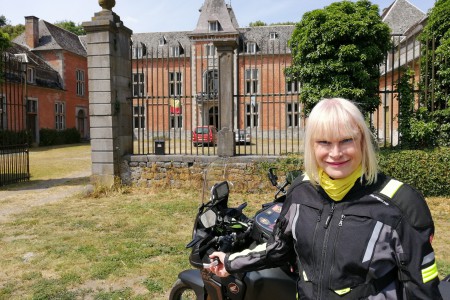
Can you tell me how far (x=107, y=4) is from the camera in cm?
885

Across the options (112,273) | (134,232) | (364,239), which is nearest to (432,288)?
(364,239)

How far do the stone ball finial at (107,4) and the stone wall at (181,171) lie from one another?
3.55m

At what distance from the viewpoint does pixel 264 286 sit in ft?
7.53

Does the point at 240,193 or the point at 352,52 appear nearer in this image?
the point at 352,52

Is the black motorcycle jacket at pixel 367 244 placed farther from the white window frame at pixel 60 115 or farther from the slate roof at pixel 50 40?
the slate roof at pixel 50 40

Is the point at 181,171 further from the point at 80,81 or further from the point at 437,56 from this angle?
the point at 80,81

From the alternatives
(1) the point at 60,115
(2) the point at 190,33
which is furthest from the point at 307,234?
(2) the point at 190,33

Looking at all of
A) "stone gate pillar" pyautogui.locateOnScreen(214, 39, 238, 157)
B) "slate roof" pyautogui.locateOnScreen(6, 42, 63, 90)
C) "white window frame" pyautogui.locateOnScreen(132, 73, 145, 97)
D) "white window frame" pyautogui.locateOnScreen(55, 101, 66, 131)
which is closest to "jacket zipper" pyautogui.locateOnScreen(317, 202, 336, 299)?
"stone gate pillar" pyautogui.locateOnScreen(214, 39, 238, 157)

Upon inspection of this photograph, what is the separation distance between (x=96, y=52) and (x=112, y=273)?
5.99m

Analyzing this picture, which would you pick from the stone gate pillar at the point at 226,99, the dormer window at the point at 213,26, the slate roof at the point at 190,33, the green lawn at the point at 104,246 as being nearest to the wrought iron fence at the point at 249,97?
the stone gate pillar at the point at 226,99

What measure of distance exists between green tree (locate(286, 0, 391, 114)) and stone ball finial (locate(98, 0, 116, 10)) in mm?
4451

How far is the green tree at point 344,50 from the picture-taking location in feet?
25.9

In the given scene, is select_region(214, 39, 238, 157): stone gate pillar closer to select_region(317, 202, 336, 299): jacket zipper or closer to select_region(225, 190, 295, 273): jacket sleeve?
select_region(225, 190, 295, 273): jacket sleeve

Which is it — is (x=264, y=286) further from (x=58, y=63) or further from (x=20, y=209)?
(x=58, y=63)
